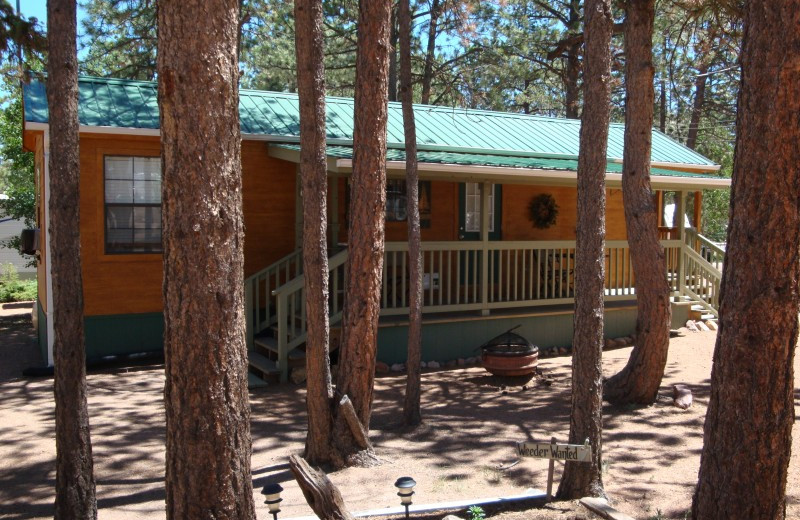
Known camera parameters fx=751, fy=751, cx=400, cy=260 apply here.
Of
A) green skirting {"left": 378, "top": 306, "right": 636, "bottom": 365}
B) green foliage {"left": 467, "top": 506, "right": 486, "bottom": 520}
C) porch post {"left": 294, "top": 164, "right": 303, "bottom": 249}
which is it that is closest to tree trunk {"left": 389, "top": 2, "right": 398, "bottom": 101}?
porch post {"left": 294, "top": 164, "right": 303, "bottom": 249}

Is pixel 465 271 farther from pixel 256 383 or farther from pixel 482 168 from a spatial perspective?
pixel 256 383

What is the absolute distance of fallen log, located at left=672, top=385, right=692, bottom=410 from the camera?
8.72 meters

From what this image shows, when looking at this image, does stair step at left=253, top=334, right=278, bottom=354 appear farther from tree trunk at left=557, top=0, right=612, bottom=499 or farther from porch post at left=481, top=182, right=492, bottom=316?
tree trunk at left=557, top=0, right=612, bottom=499

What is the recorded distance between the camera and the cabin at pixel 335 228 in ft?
34.9

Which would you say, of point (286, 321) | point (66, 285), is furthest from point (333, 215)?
point (66, 285)

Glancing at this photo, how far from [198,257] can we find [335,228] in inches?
342

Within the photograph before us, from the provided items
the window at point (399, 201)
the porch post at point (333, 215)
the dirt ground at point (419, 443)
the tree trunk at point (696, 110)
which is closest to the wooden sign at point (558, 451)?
the dirt ground at point (419, 443)

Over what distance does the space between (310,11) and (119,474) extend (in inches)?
174

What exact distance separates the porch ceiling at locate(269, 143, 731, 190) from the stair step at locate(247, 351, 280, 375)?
2.76m

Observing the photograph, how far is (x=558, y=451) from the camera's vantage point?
5.00 metres

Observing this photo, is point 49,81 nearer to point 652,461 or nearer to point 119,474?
point 119,474

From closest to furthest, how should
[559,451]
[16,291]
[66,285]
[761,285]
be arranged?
[761,285], [559,451], [66,285], [16,291]

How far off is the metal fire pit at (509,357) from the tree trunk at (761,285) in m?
5.90

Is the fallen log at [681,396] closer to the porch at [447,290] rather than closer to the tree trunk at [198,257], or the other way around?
the porch at [447,290]
